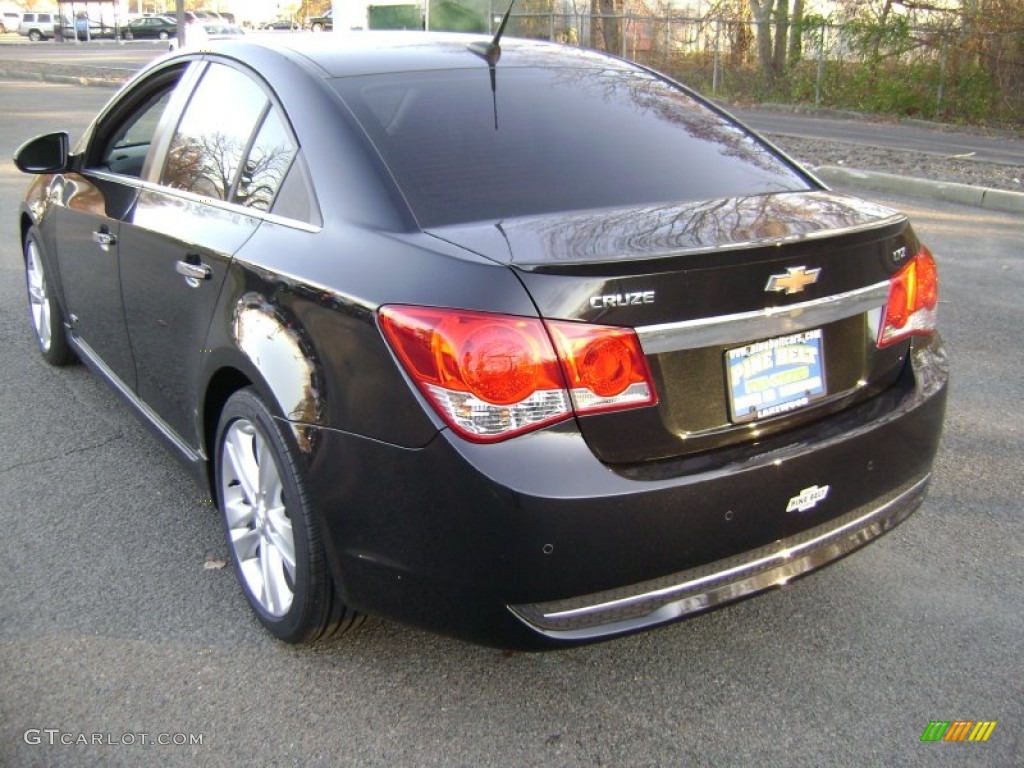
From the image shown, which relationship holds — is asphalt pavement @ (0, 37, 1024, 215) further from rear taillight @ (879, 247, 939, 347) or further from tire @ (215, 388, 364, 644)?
rear taillight @ (879, 247, 939, 347)

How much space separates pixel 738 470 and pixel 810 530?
0.37 metres

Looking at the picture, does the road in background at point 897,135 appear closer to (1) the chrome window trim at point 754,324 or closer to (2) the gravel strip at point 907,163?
(2) the gravel strip at point 907,163

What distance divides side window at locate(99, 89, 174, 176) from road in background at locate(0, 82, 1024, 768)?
1.34 m

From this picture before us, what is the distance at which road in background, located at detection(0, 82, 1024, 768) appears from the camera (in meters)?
2.52

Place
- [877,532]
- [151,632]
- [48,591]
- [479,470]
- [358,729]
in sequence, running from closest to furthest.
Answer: [479,470] < [358,729] < [877,532] < [151,632] < [48,591]

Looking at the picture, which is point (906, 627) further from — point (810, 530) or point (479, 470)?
point (479, 470)

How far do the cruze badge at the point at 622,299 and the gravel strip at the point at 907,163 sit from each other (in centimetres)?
981

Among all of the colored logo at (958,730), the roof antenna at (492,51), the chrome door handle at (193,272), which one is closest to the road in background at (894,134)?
the roof antenna at (492,51)

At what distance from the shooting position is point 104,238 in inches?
154

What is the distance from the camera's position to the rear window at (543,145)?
2.73m

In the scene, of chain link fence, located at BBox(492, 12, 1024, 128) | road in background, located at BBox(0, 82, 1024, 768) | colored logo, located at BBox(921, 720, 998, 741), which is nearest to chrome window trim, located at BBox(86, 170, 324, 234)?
road in background, located at BBox(0, 82, 1024, 768)

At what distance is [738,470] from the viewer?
94.4 inches

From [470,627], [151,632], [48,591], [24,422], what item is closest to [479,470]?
[470,627]

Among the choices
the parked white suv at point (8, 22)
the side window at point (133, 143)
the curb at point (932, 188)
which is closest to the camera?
the side window at point (133, 143)
